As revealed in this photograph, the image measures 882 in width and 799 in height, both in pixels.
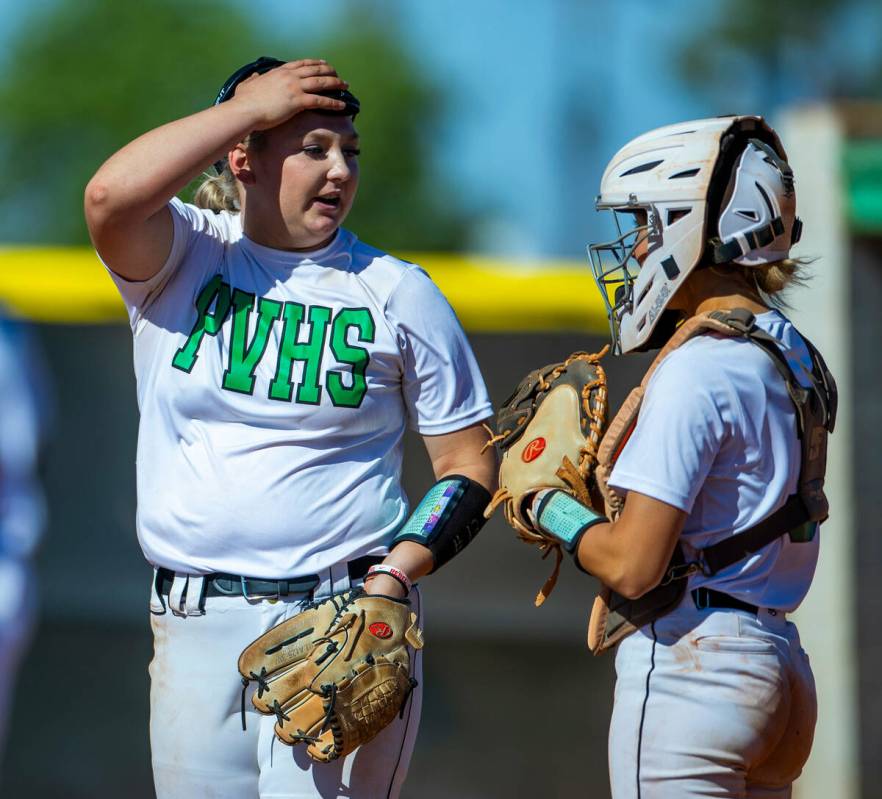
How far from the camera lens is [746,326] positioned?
2883mm

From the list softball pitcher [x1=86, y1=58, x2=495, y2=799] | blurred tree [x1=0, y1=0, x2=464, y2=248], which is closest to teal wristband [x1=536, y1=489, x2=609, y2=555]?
softball pitcher [x1=86, y1=58, x2=495, y2=799]

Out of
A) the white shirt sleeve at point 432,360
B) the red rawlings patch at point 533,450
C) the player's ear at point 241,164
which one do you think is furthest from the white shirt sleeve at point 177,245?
the red rawlings patch at point 533,450

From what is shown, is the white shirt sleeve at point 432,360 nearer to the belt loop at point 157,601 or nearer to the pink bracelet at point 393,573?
the pink bracelet at point 393,573

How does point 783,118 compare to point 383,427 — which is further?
point 783,118

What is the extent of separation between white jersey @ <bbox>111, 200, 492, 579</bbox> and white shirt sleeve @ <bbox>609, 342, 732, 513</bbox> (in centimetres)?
69

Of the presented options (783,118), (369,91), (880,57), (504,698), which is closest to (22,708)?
(504,698)

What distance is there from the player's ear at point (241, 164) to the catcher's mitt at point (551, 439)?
2.86 feet

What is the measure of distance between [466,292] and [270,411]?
10.7 ft

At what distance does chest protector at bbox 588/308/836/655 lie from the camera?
2.90m

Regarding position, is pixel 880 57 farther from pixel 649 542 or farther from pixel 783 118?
pixel 649 542

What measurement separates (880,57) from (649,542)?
148 feet

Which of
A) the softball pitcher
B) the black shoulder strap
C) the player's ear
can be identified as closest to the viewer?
the black shoulder strap

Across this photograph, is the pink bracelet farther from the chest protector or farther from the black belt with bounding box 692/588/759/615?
the black belt with bounding box 692/588/759/615

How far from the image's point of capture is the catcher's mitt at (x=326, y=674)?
311 cm
